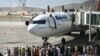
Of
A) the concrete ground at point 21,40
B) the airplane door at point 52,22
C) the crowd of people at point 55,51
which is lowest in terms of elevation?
the concrete ground at point 21,40

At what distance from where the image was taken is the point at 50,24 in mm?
30391

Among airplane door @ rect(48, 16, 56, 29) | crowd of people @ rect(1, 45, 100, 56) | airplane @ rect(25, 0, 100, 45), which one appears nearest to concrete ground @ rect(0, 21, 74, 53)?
airplane @ rect(25, 0, 100, 45)

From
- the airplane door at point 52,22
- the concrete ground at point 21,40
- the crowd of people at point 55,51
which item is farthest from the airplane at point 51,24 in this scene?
the crowd of people at point 55,51

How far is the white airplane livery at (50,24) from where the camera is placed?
29.4 meters

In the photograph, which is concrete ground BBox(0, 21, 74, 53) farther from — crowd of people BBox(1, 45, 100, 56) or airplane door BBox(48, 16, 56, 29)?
crowd of people BBox(1, 45, 100, 56)

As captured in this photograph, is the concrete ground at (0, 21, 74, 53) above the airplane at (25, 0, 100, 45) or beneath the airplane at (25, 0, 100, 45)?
beneath

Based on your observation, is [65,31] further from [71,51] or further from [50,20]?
[71,51]

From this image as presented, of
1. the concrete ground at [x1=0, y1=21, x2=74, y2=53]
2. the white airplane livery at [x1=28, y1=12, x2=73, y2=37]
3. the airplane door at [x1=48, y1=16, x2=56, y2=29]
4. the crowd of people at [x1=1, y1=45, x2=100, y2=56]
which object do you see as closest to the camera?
the crowd of people at [x1=1, y1=45, x2=100, y2=56]

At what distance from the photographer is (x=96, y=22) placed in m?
29.1

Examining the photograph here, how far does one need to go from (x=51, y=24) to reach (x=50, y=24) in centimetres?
20

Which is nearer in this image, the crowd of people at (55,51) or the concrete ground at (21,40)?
the crowd of people at (55,51)

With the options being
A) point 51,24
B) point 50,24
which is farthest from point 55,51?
point 51,24

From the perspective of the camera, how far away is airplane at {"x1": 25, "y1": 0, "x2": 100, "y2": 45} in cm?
2945

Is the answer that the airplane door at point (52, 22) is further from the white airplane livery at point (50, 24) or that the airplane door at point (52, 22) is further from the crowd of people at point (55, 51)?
the crowd of people at point (55, 51)
